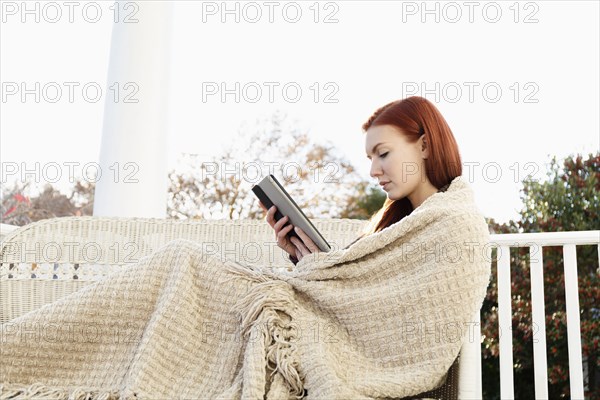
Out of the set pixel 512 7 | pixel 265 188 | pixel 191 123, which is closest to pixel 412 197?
pixel 265 188

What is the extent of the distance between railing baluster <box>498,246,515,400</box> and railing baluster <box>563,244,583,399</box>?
0.18m

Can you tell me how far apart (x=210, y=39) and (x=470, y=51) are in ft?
6.83

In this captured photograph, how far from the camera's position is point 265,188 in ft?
5.49

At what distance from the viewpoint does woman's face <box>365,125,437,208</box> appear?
69.0 inches

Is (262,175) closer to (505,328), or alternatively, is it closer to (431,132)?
(505,328)

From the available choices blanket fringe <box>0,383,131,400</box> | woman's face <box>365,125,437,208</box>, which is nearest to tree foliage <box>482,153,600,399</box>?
woman's face <box>365,125,437,208</box>

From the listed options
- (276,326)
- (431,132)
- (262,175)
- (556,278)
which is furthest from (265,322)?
(262,175)

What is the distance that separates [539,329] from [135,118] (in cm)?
172

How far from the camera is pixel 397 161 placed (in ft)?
5.74

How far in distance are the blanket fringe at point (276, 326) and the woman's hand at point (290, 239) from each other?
19cm

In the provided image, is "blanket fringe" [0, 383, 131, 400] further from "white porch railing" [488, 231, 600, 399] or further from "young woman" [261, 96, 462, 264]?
"white porch railing" [488, 231, 600, 399]

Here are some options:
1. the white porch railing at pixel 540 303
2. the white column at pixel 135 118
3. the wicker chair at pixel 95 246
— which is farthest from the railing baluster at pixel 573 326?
the white column at pixel 135 118

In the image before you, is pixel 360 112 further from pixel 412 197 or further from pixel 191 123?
pixel 412 197

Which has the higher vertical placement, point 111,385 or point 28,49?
point 28,49
